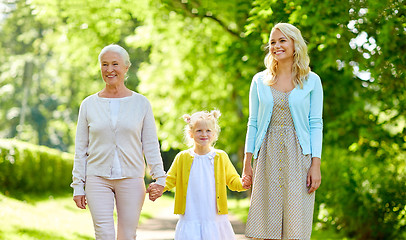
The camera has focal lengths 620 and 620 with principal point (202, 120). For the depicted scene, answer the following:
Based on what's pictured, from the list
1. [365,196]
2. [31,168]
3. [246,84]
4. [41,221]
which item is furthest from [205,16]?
[31,168]

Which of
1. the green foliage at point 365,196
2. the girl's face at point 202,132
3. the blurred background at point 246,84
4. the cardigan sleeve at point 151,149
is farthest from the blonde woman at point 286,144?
the green foliage at point 365,196

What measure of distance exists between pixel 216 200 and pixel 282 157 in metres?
0.73

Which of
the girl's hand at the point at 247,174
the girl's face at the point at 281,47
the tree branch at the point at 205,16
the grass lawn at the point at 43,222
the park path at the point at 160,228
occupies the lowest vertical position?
the park path at the point at 160,228

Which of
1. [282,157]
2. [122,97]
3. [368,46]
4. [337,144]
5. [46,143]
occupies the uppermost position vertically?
[368,46]

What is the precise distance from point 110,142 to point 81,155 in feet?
0.82

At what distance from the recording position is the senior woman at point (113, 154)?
4.74 metres

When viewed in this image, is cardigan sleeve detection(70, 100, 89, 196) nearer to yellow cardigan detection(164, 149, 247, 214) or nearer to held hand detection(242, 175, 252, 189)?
yellow cardigan detection(164, 149, 247, 214)

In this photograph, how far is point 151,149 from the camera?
16.2ft

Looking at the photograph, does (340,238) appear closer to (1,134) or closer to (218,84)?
(218,84)

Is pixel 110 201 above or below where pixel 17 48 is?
below

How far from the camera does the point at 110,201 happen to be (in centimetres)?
475

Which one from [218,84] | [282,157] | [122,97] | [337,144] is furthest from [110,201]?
[218,84]

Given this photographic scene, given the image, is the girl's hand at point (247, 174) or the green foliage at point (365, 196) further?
the green foliage at point (365, 196)

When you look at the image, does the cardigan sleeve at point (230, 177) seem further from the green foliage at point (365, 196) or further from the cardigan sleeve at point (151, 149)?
the green foliage at point (365, 196)
